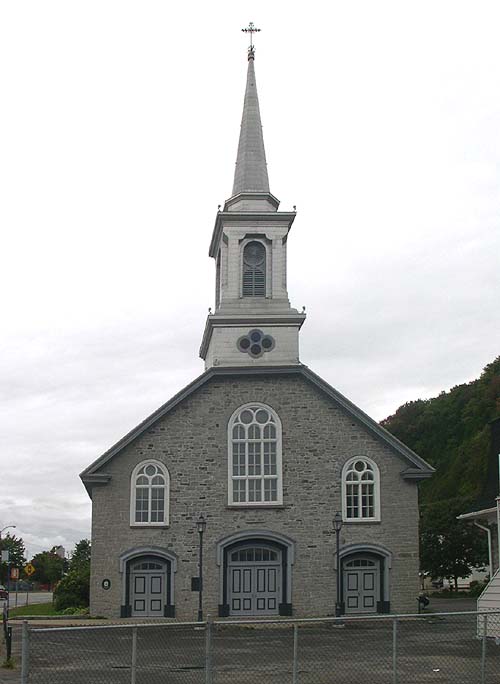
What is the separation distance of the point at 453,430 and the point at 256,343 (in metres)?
59.5

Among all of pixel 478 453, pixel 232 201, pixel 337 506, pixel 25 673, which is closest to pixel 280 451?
pixel 337 506

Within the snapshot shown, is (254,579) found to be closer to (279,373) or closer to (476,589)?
(279,373)

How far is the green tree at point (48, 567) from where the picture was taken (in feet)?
284

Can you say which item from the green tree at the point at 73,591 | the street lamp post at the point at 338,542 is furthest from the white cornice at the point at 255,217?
the green tree at the point at 73,591

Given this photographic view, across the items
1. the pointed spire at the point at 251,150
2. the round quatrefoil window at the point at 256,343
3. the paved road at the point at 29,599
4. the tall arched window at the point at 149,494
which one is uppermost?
the pointed spire at the point at 251,150

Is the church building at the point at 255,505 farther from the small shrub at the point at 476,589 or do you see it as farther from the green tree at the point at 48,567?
the green tree at the point at 48,567

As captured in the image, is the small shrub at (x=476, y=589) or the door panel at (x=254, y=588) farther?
the small shrub at (x=476, y=589)

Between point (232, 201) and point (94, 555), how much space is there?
16.2 metres

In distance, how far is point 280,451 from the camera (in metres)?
35.8

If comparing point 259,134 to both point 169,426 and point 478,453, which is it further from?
point 478,453

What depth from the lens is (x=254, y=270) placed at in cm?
3984

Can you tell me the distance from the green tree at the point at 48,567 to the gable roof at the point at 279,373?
1950 inches

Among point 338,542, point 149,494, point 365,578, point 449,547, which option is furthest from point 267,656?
point 449,547

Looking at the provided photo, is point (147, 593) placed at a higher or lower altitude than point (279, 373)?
lower
